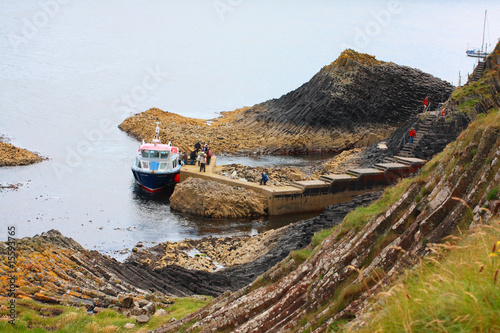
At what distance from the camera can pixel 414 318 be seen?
6.72 metres

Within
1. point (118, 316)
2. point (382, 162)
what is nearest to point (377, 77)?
point (382, 162)

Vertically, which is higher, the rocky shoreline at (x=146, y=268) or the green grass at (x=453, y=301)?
the green grass at (x=453, y=301)

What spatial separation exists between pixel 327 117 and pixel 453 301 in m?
64.2

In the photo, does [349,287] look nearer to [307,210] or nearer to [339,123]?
[307,210]

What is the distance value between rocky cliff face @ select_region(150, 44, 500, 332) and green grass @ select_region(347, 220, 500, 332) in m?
2.17

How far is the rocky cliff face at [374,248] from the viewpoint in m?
10.8

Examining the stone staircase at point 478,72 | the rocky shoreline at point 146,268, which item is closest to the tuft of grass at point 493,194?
the rocky shoreline at point 146,268

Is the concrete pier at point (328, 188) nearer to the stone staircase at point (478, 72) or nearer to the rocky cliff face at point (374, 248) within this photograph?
the stone staircase at point (478, 72)

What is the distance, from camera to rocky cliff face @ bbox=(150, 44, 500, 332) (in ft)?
35.4

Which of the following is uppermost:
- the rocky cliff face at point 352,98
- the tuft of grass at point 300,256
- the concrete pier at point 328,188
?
the rocky cliff face at point 352,98

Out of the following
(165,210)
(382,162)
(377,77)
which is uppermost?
(377,77)

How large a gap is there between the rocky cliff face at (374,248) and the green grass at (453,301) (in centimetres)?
217

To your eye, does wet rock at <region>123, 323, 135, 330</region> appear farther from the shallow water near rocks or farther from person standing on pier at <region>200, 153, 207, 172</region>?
person standing on pier at <region>200, 153, 207, 172</region>

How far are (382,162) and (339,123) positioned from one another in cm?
2686
